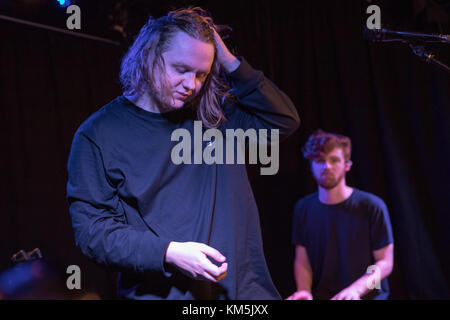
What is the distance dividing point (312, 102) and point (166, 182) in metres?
2.11

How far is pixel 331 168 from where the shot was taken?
8.84 feet

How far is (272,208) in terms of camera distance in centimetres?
294

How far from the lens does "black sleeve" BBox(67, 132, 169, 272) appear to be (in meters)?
0.95

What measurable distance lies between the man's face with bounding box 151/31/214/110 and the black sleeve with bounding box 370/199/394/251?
77.7 inches

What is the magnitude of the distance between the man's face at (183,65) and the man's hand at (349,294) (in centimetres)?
182

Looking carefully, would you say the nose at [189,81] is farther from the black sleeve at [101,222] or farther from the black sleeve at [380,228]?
the black sleeve at [380,228]

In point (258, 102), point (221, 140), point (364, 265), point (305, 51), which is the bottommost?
point (364, 265)

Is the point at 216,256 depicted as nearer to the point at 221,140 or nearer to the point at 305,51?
the point at 221,140

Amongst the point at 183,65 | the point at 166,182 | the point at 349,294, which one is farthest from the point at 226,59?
the point at 349,294

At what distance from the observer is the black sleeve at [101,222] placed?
949mm

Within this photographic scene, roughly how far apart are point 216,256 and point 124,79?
672 mm

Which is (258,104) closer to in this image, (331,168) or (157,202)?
(157,202)

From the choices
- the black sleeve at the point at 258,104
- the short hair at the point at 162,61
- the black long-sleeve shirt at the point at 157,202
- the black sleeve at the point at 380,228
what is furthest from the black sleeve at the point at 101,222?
the black sleeve at the point at 380,228
